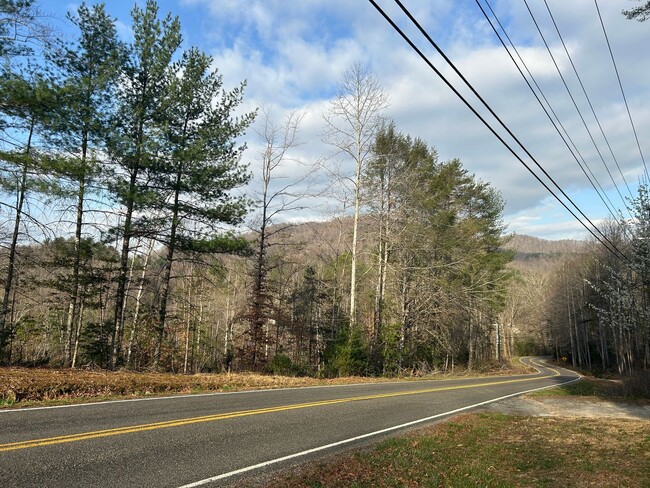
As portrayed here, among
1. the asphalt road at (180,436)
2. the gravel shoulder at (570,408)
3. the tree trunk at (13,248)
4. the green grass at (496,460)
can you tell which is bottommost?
the gravel shoulder at (570,408)

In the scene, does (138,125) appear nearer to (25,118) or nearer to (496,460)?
(25,118)

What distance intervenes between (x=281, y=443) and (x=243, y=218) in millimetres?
13039

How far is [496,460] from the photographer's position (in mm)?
6695

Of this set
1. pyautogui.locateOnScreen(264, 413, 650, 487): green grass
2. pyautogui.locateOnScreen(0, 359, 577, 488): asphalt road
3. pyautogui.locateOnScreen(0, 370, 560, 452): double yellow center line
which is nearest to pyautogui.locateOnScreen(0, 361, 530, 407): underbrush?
pyautogui.locateOnScreen(0, 359, 577, 488): asphalt road

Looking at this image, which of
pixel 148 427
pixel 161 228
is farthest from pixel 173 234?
pixel 148 427

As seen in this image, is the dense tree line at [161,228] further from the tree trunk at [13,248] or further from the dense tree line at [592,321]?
the dense tree line at [592,321]

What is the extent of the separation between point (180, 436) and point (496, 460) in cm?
523

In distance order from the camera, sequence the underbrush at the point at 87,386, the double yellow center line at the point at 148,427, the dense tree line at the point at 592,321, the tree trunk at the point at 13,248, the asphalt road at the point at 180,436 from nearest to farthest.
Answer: the asphalt road at the point at 180,436 < the double yellow center line at the point at 148,427 < the underbrush at the point at 87,386 < the tree trunk at the point at 13,248 < the dense tree line at the point at 592,321

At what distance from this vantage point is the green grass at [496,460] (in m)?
5.45

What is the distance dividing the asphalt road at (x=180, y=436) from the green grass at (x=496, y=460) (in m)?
0.83

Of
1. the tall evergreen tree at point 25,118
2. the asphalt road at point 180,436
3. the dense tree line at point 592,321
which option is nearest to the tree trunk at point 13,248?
the tall evergreen tree at point 25,118

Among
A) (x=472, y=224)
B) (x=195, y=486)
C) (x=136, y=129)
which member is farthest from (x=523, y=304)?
(x=195, y=486)

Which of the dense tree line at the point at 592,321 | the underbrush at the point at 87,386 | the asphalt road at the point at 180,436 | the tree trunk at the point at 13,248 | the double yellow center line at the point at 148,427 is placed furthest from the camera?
the dense tree line at the point at 592,321

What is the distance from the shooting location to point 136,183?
53.1ft
